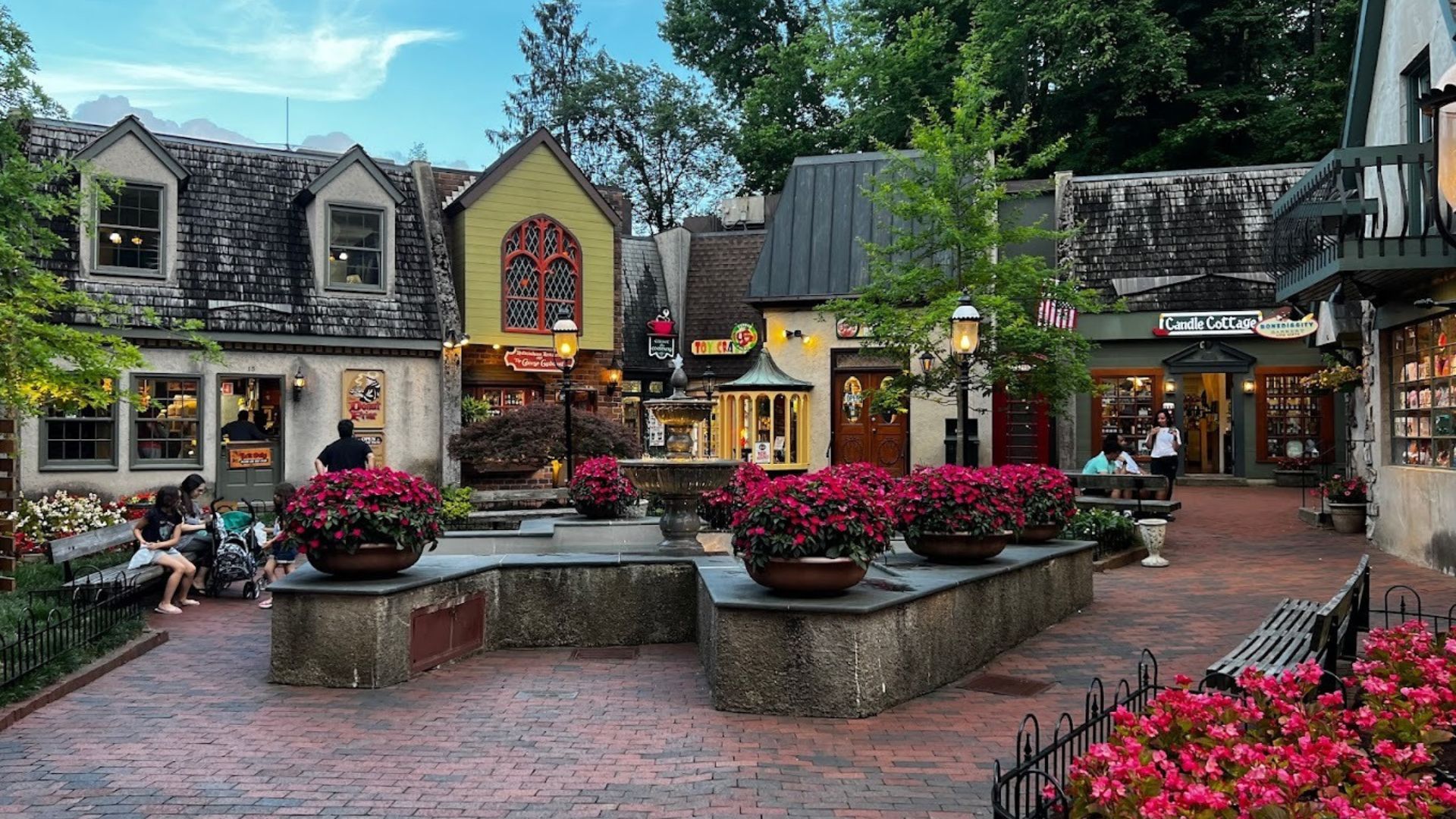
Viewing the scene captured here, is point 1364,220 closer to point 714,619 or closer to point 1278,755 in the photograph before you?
point 714,619

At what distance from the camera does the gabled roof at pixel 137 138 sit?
19453mm

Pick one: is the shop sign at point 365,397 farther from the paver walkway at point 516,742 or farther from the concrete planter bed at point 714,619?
the concrete planter bed at point 714,619

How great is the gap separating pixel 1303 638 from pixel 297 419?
18641 mm

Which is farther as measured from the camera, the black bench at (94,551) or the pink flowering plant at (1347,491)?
the pink flowering plant at (1347,491)

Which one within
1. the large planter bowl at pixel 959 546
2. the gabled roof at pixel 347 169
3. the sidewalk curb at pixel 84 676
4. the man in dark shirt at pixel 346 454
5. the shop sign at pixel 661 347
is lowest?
the sidewalk curb at pixel 84 676

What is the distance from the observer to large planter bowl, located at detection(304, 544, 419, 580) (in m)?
7.96

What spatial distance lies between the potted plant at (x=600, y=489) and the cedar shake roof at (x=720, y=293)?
16873 mm

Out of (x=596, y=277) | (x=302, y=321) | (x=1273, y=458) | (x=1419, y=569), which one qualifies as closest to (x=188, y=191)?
(x=302, y=321)

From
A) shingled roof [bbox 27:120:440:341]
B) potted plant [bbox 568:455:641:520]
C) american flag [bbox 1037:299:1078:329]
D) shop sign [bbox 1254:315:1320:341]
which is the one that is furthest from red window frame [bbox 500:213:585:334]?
shop sign [bbox 1254:315:1320:341]

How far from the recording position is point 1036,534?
423 inches

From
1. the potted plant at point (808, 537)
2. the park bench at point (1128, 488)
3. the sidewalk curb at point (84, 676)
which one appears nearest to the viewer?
the sidewalk curb at point (84, 676)

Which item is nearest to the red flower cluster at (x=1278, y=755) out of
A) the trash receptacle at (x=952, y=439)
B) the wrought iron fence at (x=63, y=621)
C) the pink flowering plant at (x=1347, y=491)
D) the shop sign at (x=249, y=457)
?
the wrought iron fence at (x=63, y=621)

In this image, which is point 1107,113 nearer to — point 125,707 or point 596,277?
point 596,277

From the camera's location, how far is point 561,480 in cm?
2422
